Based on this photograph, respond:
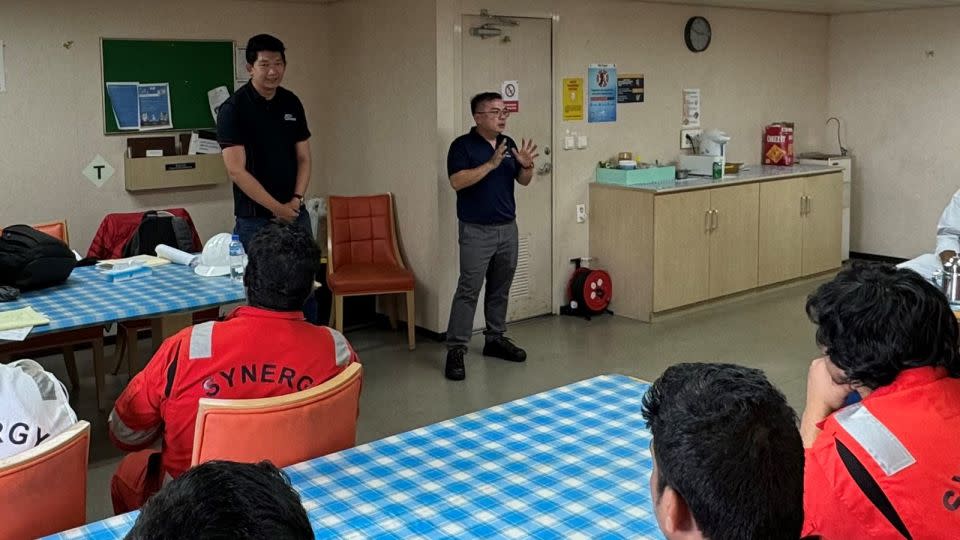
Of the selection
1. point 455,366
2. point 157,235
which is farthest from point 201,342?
point 157,235

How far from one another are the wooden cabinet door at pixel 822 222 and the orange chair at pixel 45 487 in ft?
23.8

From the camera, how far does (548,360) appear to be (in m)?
6.18

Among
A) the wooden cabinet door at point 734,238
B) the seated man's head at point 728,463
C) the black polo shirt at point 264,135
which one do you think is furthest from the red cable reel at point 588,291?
the seated man's head at point 728,463

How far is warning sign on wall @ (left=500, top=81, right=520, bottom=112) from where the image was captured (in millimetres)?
6695

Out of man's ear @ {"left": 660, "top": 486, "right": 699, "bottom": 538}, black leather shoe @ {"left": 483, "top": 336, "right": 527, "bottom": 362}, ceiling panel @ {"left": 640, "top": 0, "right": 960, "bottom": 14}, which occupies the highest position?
ceiling panel @ {"left": 640, "top": 0, "right": 960, "bottom": 14}

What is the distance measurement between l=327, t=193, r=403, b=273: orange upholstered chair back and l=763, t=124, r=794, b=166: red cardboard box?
376cm

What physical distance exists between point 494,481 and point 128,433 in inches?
46.5

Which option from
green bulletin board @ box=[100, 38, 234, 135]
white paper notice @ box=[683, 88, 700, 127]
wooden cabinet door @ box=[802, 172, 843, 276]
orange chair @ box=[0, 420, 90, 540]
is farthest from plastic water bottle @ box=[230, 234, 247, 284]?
wooden cabinet door @ box=[802, 172, 843, 276]

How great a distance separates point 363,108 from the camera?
7043mm

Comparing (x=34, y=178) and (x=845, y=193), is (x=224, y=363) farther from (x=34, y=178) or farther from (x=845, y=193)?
(x=845, y=193)

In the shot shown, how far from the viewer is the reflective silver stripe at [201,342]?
2662mm

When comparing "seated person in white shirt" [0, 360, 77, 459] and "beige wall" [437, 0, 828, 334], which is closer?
"seated person in white shirt" [0, 360, 77, 459]

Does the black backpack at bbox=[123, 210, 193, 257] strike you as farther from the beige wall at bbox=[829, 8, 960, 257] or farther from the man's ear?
the beige wall at bbox=[829, 8, 960, 257]

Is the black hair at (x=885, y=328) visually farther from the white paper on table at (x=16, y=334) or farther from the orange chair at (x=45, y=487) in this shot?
the white paper on table at (x=16, y=334)
